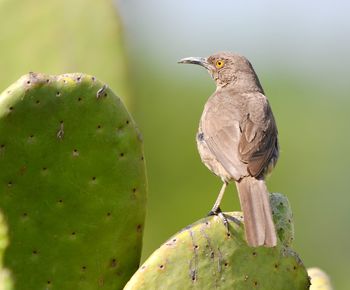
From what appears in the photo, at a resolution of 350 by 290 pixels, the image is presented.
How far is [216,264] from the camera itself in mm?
3535

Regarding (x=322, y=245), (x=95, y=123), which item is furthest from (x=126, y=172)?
(x=322, y=245)

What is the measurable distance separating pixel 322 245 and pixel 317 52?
385 centimetres

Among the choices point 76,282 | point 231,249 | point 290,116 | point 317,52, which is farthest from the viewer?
point 317,52

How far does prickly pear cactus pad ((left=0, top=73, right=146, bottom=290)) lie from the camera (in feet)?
12.1

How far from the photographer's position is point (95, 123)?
377cm

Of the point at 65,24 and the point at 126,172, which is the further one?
the point at 65,24

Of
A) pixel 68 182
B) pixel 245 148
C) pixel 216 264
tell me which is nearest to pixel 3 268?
pixel 68 182

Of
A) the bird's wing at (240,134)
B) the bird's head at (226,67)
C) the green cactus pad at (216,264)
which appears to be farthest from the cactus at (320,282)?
the bird's head at (226,67)

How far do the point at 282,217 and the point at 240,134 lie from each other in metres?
0.61

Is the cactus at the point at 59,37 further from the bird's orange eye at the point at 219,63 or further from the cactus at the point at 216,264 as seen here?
the cactus at the point at 216,264

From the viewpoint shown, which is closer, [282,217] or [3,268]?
[3,268]

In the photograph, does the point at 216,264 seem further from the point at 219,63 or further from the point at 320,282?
the point at 219,63

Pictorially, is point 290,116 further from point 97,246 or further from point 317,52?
point 97,246

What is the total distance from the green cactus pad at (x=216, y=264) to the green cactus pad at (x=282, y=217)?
0.36 meters
